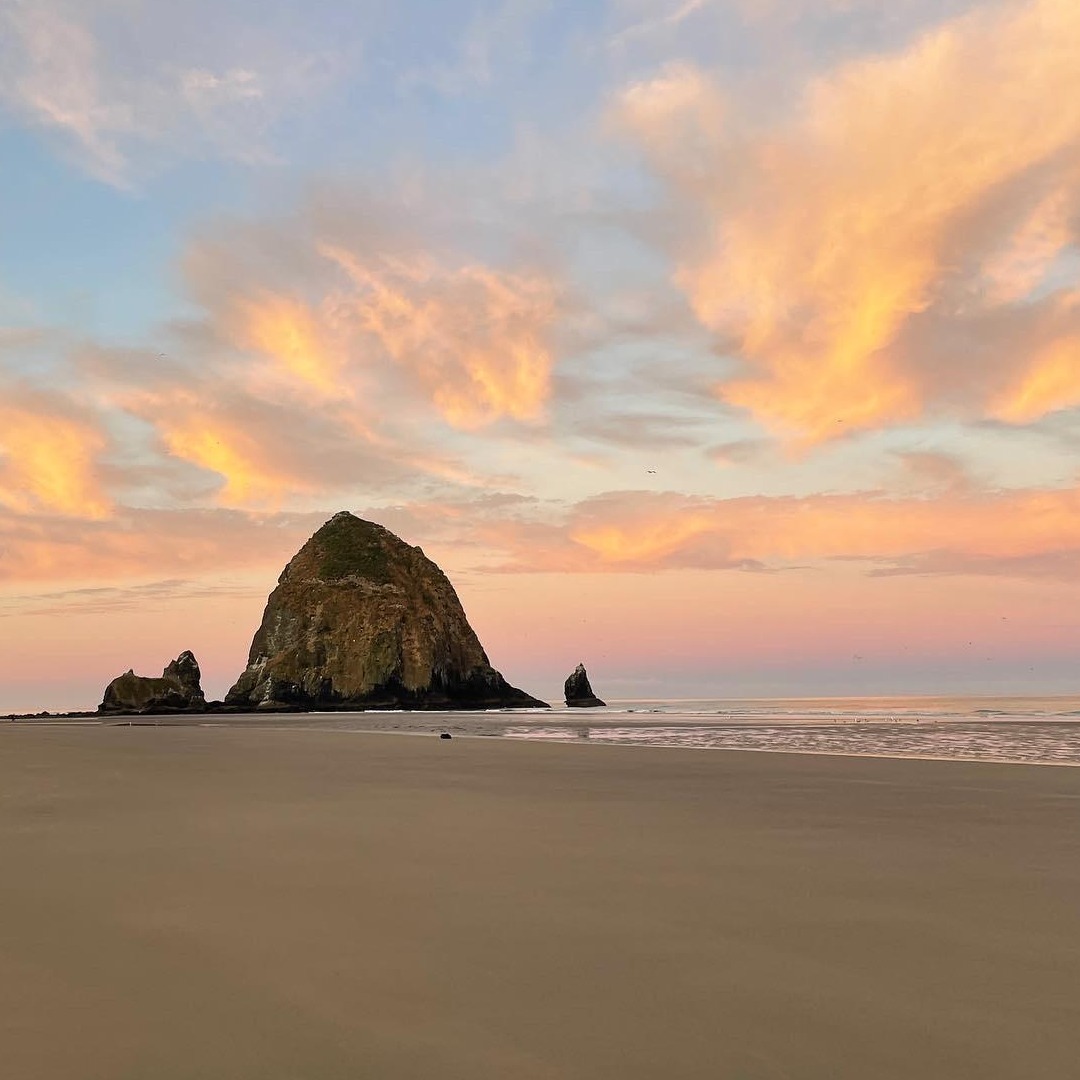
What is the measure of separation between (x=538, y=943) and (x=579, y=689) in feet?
511

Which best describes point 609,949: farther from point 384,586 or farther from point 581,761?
point 384,586

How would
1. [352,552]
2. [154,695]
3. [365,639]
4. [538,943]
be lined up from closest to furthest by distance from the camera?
[538,943] → [154,695] → [365,639] → [352,552]

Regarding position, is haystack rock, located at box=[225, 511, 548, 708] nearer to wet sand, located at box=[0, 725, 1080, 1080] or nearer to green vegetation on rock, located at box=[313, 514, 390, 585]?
green vegetation on rock, located at box=[313, 514, 390, 585]

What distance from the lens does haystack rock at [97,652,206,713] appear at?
4742 inches

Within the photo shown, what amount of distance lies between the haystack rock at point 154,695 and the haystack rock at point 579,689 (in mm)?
58578

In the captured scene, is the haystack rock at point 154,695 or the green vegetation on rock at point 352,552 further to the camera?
the green vegetation on rock at point 352,552

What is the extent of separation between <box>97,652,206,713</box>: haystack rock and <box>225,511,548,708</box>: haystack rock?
746 cm

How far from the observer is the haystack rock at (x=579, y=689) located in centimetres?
15588

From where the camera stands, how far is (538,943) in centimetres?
453

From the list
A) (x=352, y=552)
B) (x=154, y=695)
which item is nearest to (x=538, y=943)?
(x=154, y=695)

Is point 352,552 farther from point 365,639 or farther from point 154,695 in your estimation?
point 154,695

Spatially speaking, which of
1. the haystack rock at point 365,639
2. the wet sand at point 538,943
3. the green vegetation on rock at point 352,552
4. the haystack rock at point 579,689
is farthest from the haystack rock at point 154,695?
the wet sand at point 538,943

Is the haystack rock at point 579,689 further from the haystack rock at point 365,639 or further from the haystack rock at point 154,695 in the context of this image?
the haystack rock at point 154,695

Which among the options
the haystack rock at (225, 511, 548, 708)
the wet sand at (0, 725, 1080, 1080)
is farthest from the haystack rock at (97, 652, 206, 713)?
the wet sand at (0, 725, 1080, 1080)
